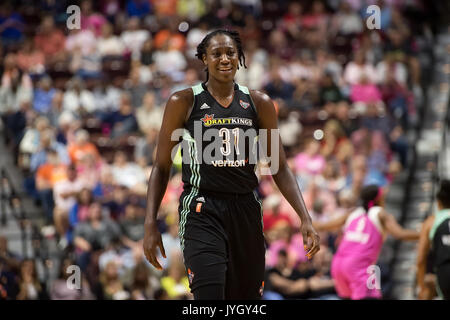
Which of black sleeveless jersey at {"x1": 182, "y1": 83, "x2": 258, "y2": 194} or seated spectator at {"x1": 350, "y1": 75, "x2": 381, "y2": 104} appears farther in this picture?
seated spectator at {"x1": 350, "y1": 75, "x2": 381, "y2": 104}

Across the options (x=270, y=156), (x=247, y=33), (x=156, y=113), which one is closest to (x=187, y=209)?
(x=270, y=156)

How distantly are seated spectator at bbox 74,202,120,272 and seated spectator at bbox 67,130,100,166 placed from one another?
133 centimetres

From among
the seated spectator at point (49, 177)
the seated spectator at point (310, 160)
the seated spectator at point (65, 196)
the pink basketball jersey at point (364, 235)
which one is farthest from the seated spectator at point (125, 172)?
the pink basketball jersey at point (364, 235)

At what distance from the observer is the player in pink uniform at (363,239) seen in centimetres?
740

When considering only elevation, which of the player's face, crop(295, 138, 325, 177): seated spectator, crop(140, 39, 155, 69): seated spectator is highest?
crop(140, 39, 155, 69): seated spectator

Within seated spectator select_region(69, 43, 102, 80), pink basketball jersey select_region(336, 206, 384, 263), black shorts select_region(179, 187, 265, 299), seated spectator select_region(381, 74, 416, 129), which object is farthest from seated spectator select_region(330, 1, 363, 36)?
black shorts select_region(179, 187, 265, 299)

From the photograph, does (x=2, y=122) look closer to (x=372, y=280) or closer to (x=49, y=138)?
(x=49, y=138)

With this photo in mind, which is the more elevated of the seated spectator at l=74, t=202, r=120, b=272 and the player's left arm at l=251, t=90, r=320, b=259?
the player's left arm at l=251, t=90, r=320, b=259

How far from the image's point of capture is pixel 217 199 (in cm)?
475

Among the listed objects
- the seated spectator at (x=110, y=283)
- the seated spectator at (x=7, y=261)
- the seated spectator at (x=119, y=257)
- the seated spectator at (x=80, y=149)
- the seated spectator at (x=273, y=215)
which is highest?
the seated spectator at (x=80, y=149)

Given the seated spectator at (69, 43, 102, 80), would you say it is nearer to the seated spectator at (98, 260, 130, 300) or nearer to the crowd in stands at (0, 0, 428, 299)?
the crowd in stands at (0, 0, 428, 299)

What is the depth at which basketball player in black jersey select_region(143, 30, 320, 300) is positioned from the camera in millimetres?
4691

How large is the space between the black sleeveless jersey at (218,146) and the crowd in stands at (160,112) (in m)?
4.30

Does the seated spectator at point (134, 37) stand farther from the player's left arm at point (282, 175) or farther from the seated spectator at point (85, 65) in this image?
the player's left arm at point (282, 175)
